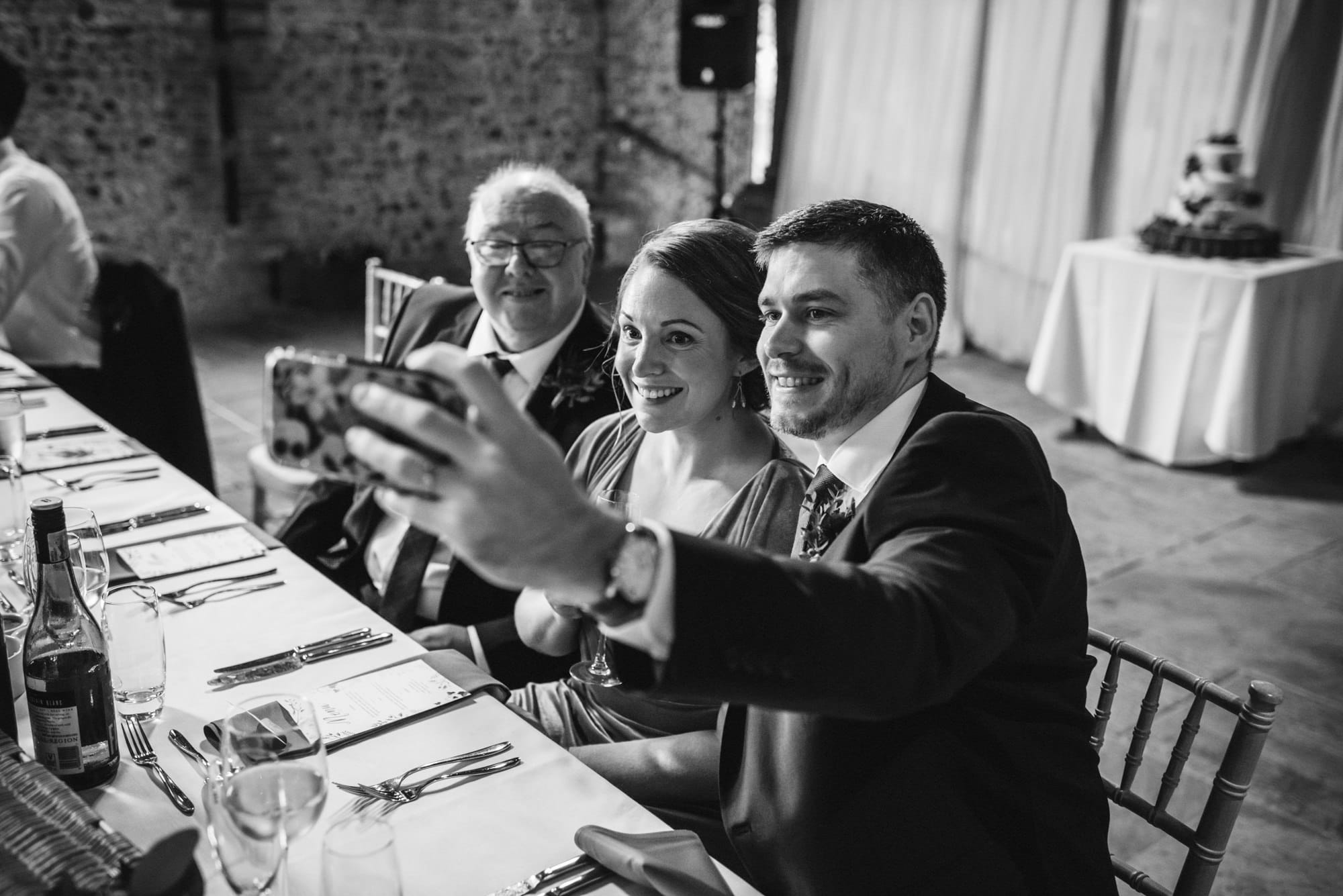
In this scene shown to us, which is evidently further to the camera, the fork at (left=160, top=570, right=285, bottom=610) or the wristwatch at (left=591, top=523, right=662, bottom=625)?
the fork at (left=160, top=570, right=285, bottom=610)

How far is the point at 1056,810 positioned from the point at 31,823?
1.00m

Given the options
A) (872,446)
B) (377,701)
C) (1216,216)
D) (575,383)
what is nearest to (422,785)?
(377,701)

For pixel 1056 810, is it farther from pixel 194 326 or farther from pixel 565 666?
pixel 194 326

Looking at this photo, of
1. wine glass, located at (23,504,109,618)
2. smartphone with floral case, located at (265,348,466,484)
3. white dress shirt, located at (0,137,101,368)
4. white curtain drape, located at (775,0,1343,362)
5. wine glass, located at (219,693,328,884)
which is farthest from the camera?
white curtain drape, located at (775,0,1343,362)

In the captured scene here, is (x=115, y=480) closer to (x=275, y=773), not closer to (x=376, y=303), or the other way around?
(x=376, y=303)

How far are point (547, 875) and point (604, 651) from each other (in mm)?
467

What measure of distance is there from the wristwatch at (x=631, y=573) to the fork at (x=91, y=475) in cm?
175

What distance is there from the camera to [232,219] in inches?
267

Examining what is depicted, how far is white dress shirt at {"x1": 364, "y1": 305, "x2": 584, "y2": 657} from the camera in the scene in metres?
2.26

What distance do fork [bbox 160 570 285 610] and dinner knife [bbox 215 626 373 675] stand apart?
22 cm

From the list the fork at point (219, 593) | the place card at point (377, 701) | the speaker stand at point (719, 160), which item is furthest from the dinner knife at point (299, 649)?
the speaker stand at point (719, 160)

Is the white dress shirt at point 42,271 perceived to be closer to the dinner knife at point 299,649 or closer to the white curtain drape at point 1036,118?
the dinner knife at point 299,649

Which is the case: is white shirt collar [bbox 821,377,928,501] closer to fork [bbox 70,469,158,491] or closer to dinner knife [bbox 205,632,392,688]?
dinner knife [bbox 205,632,392,688]

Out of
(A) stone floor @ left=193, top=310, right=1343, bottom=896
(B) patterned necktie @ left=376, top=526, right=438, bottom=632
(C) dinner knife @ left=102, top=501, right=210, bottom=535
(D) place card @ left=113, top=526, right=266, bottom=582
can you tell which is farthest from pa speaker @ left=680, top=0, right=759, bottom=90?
(D) place card @ left=113, top=526, right=266, bottom=582
